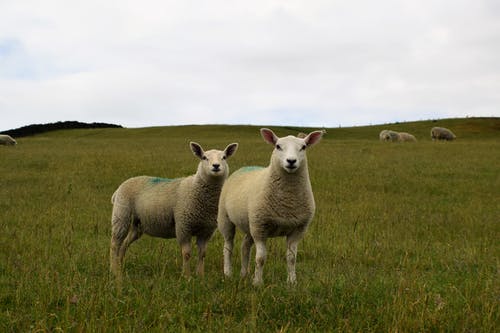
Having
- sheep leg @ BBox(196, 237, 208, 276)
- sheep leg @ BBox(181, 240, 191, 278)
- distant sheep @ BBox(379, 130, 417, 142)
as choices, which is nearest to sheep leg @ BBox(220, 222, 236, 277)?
sheep leg @ BBox(196, 237, 208, 276)

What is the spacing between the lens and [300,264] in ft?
25.9

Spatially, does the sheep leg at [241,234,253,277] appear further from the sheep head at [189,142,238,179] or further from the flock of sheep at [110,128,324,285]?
the sheep head at [189,142,238,179]

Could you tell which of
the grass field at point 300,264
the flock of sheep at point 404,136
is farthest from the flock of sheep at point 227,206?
the flock of sheep at point 404,136

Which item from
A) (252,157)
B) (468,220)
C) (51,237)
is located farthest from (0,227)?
(252,157)

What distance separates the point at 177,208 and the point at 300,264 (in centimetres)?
214

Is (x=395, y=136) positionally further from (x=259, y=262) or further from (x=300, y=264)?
(x=259, y=262)

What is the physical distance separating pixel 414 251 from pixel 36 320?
20.4ft

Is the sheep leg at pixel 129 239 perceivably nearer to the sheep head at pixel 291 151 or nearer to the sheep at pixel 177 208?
the sheep at pixel 177 208

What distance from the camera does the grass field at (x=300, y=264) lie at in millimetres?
4695

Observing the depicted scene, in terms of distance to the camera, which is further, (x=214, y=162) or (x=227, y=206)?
(x=214, y=162)

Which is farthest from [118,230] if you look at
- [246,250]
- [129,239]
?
[246,250]

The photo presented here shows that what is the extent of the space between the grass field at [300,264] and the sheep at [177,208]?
42 centimetres

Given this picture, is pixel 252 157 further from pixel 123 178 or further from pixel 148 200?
pixel 148 200

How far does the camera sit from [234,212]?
692 cm
